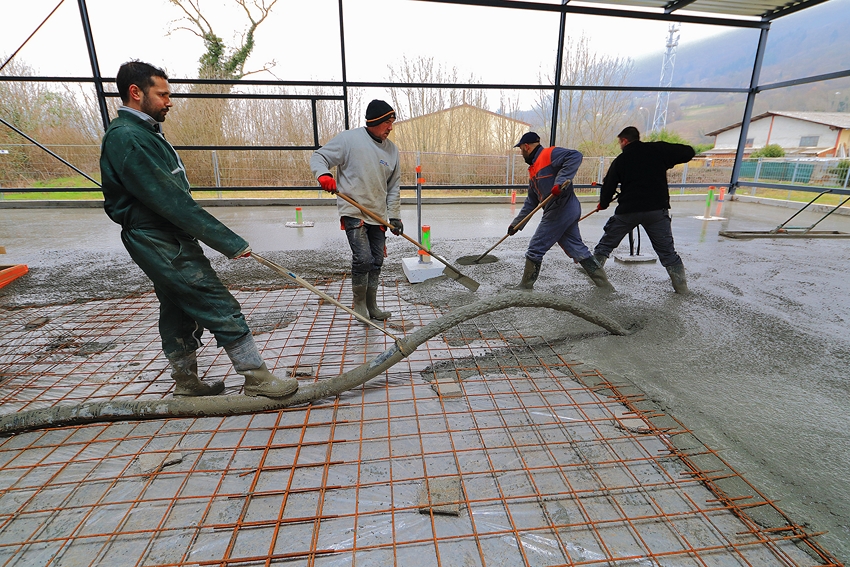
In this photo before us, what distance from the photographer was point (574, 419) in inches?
79.2

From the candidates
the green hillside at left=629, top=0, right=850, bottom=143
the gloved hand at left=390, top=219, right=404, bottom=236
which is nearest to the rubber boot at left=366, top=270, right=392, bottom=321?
the gloved hand at left=390, top=219, right=404, bottom=236

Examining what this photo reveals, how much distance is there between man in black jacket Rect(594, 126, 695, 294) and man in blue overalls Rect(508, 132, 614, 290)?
54 cm

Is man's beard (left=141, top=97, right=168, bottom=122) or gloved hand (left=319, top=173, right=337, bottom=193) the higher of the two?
man's beard (left=141, top=97, right=168, bottom=122)

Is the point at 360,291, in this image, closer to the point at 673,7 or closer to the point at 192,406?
the point at 192,406

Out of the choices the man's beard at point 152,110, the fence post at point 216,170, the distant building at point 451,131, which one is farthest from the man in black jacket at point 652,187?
the fence post at point 216,170

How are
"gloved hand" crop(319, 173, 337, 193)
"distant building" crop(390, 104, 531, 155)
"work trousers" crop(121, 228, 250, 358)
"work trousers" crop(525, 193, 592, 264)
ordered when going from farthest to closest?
"distant building" crop(390, 104, 531, 155)
"work trousers" crop(525, 193, 592, 264)
"gloved hand" crop(319, 173, 337, 193)
"work trousers" crop(121, 228, 250, 358)

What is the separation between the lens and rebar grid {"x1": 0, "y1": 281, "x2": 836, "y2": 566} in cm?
137

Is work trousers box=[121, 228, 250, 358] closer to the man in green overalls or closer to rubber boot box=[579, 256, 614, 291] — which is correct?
the man in green overalls

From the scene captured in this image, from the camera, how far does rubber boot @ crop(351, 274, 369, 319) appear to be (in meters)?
3.26

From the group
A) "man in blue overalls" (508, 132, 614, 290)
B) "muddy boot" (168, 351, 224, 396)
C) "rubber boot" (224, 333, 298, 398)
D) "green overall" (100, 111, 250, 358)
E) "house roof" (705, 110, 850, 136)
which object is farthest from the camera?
"house roof" (705, 110, 850, 136)

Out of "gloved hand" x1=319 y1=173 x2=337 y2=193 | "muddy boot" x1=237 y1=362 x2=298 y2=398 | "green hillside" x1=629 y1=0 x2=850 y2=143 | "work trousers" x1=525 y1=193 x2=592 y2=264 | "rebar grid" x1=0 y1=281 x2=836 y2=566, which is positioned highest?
"green hillside" x1=629 y1=0 x2=850 y2=143

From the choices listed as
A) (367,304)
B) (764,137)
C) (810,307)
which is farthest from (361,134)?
(764,137)

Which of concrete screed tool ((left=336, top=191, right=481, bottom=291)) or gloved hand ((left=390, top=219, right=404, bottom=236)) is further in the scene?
gloved hand ((left=390, top=219, right=404, bottom=236))

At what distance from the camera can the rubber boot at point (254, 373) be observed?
207cm
